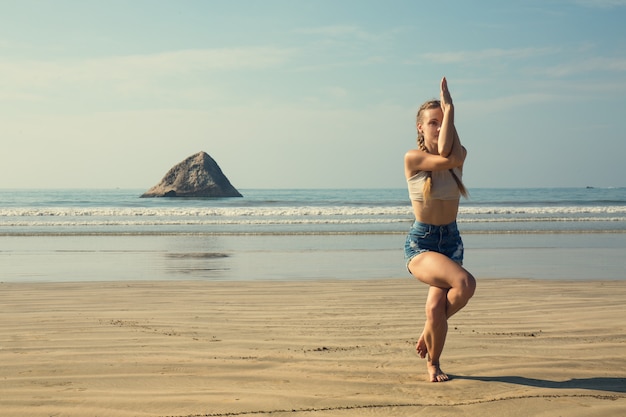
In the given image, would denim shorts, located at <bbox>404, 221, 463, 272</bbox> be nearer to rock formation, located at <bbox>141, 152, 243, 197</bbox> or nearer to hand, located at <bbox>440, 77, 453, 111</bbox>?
hand, located at <bbox>440, 77, 453, 111</bbox>

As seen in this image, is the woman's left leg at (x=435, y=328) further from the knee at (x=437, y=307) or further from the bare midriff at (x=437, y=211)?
the bare midriff at (x=437, y=211)

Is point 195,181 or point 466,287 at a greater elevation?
point 195,181

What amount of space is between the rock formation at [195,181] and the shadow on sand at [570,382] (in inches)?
2230

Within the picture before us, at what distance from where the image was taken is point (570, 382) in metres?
4.54

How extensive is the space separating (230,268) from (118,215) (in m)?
22.2

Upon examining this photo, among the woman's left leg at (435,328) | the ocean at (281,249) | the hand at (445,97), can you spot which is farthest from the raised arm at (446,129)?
the ocean at (281,249)

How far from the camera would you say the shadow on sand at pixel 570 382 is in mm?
4402

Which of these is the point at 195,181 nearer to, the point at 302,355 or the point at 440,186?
the point at 302,355

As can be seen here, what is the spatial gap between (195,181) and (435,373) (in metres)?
58.2

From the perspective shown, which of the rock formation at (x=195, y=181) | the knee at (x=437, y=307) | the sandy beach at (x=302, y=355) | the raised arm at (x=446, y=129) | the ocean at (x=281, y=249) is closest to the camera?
the sandy beach at (x=302, y=355)

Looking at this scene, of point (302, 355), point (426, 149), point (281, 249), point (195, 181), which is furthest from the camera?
point (195, 181)

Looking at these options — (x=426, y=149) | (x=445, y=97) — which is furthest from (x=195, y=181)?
(x=445, y=97)

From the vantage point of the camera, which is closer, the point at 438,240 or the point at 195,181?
the point at 438,240

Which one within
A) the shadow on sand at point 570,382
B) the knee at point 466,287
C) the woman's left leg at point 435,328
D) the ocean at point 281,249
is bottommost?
the ocean at point 281,249
